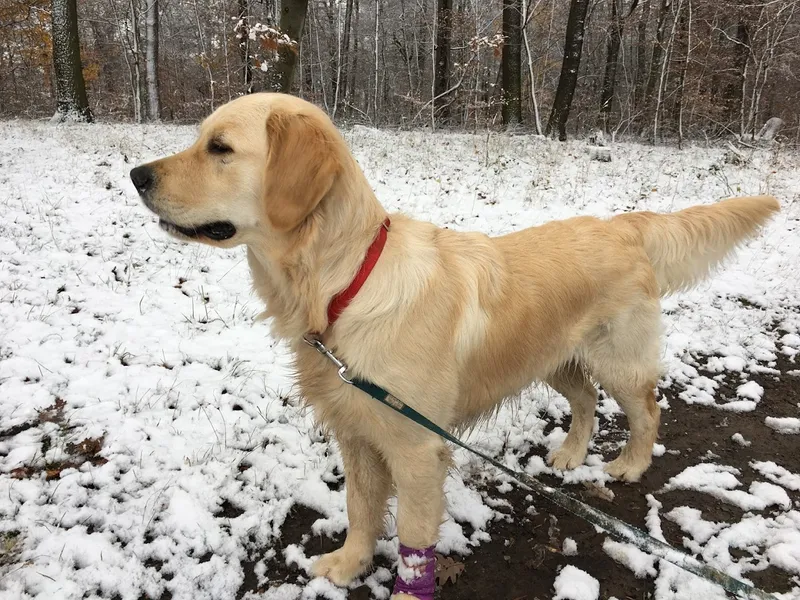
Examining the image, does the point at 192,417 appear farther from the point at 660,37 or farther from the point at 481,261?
the point at 660,37

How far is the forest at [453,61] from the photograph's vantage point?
43.7 ft

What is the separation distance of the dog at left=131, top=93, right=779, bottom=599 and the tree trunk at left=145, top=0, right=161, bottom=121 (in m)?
18.9

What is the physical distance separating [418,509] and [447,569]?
24.6 inches

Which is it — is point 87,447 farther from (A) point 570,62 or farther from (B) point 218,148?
(A) point 570,62

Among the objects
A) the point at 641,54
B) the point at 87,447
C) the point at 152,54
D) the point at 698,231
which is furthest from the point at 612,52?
the point at 87,447

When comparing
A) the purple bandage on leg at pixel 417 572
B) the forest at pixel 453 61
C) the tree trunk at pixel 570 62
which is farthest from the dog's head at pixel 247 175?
the tree trunk at pixel 570 62

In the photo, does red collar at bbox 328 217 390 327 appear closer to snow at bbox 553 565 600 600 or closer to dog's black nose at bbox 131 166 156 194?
dog's black nose at bbox 131 166 156 194

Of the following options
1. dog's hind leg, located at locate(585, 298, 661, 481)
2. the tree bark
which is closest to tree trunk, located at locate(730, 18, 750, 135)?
the tree bark

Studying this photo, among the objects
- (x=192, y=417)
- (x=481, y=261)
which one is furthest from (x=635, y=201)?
(x=192, y=417)

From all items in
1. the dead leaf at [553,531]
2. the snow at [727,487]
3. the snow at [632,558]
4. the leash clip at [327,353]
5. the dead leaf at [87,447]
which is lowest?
the dead leaf at [553,531]

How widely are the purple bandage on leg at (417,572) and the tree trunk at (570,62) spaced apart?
1304 centimetres

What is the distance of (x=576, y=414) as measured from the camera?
340 cm

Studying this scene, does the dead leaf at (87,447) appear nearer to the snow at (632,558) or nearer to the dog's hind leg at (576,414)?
the dog's hind leg at (576,414)

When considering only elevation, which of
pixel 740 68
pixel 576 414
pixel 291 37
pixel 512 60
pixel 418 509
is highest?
pixel 740 68
